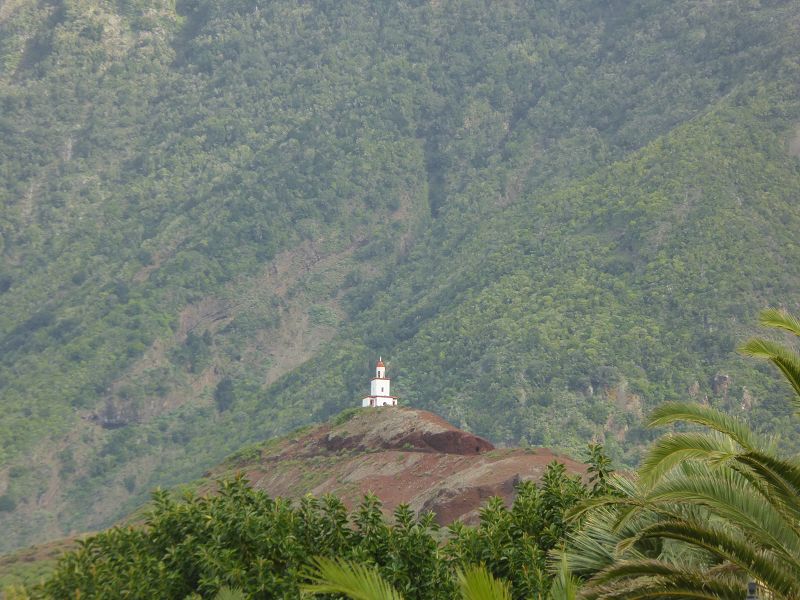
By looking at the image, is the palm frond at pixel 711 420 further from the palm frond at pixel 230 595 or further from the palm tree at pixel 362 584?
the palm frond at pixel 230 595

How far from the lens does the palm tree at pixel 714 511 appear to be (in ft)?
58.2

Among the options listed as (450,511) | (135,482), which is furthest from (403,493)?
(135,482)

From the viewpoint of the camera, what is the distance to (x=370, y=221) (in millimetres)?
168125

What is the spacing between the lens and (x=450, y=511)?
6706 centimetres

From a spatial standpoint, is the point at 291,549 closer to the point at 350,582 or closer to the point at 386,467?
the point at 350,582

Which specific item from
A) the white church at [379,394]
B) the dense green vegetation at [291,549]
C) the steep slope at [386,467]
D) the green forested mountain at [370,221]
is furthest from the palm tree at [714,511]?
the green forested mountain at [370,221]

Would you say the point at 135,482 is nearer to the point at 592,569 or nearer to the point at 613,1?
the point at 613,1

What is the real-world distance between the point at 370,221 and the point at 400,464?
92362 mm

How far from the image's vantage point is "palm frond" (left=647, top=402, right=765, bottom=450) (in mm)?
18781

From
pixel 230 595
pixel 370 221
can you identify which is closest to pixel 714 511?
pixel 230 595

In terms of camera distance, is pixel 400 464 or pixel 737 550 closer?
pixel 737 550

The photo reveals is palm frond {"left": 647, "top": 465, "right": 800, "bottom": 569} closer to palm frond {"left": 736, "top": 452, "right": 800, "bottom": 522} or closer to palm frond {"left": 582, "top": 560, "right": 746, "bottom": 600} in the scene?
palm frond {"left": 736, "top": 452, "right": 800, "bottom": 522}

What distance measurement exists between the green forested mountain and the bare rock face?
23.2 meters

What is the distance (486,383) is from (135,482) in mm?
39463
